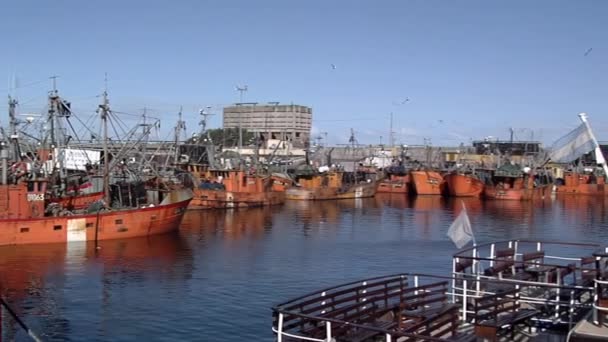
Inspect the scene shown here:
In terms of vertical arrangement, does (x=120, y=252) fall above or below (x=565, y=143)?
below

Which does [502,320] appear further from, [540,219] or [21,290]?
[540,219]

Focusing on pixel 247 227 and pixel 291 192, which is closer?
pixel 247 227

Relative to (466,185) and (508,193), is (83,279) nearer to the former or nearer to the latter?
(508,193)

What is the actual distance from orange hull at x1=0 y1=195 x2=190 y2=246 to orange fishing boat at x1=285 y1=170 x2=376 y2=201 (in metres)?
39.2

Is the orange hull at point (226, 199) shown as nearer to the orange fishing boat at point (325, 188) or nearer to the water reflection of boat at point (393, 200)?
the orange fishing boat at point (325, 188)

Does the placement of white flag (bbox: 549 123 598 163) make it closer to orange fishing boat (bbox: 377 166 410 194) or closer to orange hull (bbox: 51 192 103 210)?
orange hull (bbox: 51 192 103 210)

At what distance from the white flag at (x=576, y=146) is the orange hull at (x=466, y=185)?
85.8 metres

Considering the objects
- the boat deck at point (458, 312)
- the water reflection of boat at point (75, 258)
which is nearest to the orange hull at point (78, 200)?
the water reflection of boat at point (75, 258)

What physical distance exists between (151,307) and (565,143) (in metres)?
17.3

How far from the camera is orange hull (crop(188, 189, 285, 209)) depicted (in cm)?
7181

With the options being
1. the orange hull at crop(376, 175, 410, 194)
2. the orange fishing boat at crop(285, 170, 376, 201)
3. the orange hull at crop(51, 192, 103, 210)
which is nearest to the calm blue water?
the orange hull at crop(51, 192, 103, 210)

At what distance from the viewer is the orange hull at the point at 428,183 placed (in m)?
105

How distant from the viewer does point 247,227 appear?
191ft

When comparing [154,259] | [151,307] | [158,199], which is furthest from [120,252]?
[158,199]
